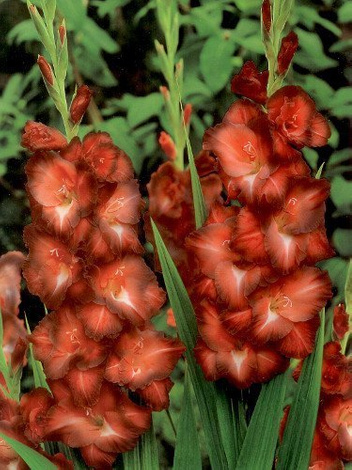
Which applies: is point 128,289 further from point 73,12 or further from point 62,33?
point 73,12

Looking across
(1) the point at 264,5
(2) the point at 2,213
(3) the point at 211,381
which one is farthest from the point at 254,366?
(2) the point at 2,213

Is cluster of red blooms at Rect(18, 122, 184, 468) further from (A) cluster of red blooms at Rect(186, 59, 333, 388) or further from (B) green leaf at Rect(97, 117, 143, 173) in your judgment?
(B) green leaf at Rect(97, 117, 143, 173)

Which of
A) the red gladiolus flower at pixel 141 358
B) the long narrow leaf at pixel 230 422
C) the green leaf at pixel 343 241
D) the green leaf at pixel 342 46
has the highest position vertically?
the green leaf at pixel 342 46

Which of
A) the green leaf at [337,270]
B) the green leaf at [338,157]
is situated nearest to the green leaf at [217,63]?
the green leaf at [338,157]

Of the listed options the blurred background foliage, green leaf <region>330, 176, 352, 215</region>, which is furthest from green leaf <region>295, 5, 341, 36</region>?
green leaf <region>330, 176, 352, 215</region>

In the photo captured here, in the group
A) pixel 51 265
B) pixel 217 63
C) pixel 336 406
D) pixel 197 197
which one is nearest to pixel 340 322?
pixel 336 406

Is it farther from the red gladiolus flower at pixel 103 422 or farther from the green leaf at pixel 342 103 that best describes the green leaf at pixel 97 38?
the red gladiolus flower at pixel 103 422

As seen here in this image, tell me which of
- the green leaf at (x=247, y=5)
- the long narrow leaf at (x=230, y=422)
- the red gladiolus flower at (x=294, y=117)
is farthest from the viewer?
the green leaf at (x=247, y=5)
